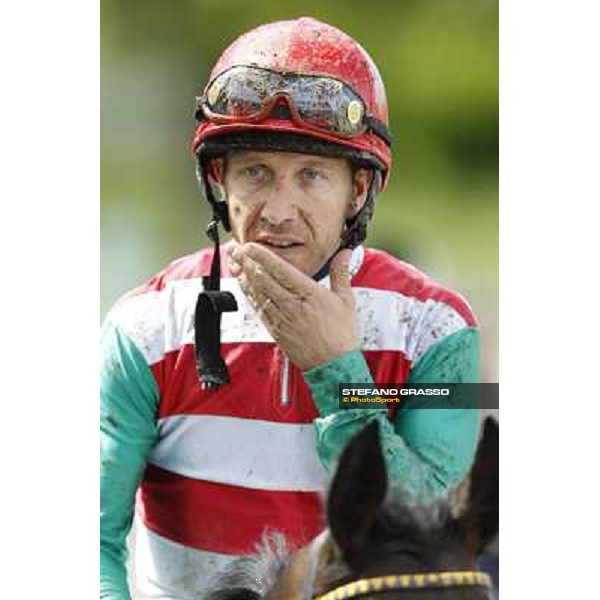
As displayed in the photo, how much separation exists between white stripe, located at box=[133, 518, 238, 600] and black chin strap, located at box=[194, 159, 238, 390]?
40 centimetres

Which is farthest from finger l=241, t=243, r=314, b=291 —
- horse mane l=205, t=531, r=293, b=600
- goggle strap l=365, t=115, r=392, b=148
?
horse mane l=205, t=531, r=293, b=600

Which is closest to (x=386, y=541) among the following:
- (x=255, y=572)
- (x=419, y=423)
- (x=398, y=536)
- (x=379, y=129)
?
(x=398, y=536)

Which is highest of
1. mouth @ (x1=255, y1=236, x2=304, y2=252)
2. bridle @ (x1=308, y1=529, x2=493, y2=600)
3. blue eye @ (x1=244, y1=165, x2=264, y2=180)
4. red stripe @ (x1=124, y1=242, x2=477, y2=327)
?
blue eye @ (x1=244, y1=165, x2=264, y2=180)

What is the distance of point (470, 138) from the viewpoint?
3.00 m

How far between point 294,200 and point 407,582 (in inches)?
37.7

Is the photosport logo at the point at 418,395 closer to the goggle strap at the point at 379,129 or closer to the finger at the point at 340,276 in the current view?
the finger at the point at 340,276

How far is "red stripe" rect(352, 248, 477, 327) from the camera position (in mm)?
2996

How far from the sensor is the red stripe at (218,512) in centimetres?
293

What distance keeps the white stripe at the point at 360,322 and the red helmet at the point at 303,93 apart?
286mm

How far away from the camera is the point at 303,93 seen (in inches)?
113

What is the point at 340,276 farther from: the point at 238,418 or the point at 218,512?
the point at 218,512

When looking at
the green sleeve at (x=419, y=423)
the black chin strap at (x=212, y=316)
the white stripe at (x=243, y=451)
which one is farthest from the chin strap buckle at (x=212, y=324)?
the green sleeve at (x=419, y=423)

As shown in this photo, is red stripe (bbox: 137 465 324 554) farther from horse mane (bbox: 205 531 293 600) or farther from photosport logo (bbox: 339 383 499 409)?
photosport logo (bbox: 339 383 499 409)
